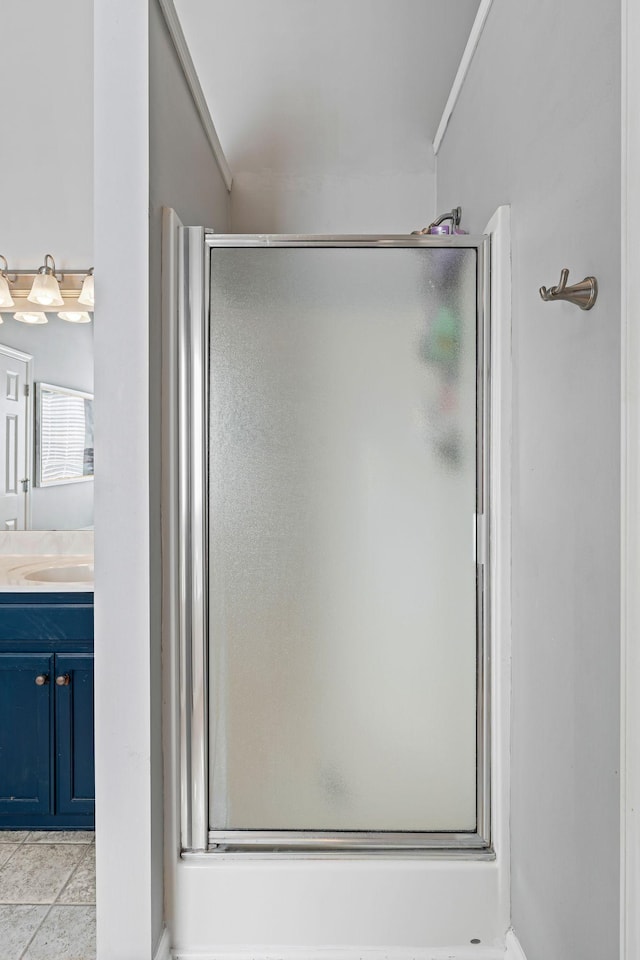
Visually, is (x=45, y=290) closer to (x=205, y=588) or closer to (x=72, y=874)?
(x=205, y=588)

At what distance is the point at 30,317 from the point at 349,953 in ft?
7.92

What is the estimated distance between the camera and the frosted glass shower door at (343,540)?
5.32 ft

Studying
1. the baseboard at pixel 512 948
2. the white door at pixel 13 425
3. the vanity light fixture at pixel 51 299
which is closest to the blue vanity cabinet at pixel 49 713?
the white door at pixel 13 425

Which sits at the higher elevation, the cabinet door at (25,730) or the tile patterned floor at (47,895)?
the cabinet door at (25,730)

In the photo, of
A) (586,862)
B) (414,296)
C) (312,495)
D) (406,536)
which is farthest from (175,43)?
(586,862)

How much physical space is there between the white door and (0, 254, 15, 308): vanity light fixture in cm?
17

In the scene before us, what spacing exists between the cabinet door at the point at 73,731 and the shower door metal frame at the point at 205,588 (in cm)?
67

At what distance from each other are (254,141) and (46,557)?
1910 mm

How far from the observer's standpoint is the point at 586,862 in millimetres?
1109

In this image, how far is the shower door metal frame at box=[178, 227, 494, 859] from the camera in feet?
5.28

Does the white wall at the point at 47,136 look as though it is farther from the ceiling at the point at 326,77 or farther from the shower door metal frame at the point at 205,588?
the shower door metal frame at the point at 205,588

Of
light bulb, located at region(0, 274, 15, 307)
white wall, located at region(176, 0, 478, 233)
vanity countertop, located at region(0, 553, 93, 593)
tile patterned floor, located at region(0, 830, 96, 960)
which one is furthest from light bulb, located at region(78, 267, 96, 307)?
tile patterned floor, located at region(0, 830, 96, 960)

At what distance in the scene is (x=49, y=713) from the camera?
2127 mm

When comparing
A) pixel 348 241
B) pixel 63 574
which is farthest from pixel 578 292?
pixel 63 574
